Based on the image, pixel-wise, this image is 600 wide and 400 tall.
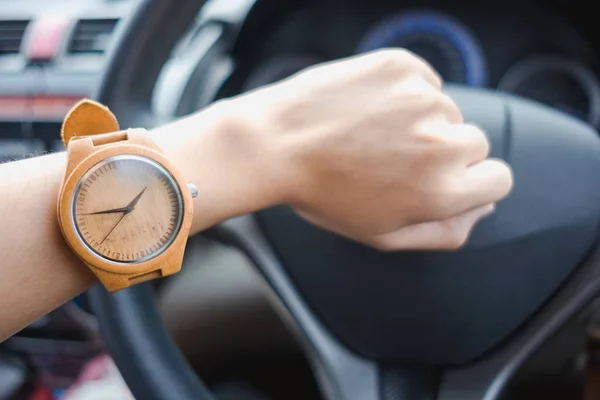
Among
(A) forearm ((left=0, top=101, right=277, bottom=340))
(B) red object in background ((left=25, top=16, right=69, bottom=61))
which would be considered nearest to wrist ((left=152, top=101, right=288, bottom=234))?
(A) forearm ((left=0, top=101, right=277, bottom=340))

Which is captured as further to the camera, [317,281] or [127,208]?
[317,281]

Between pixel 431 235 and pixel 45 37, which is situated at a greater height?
pixel 431 235

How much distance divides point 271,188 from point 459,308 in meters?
0.27

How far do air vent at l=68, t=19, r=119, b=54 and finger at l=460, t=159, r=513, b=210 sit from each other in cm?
75

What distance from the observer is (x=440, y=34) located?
4.35 ft

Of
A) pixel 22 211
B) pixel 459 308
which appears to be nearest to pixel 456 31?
pixel 459 308

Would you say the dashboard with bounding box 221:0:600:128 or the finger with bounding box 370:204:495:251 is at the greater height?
the finger with bounding box 370:204:495:251

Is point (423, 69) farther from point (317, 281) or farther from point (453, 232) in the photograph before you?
point (317, 281)

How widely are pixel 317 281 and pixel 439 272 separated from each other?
0.42 feet

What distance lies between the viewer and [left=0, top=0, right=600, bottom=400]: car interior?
2.18 ft

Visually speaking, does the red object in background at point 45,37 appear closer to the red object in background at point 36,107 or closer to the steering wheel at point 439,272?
the red object in background at point 36,107

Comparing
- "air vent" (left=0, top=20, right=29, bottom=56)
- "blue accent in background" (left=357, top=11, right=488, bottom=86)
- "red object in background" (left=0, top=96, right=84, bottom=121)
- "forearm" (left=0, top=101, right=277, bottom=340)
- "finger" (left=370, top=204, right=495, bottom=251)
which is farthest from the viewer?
"blue accent in background" (left=357, top=11, right=488, bottom=86)

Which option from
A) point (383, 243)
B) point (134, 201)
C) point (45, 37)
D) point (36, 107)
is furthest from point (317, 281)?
point (45, 37)

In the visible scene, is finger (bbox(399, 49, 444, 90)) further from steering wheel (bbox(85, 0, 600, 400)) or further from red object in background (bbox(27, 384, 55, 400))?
red object in background (bbox(27, 384, 55, 400))
